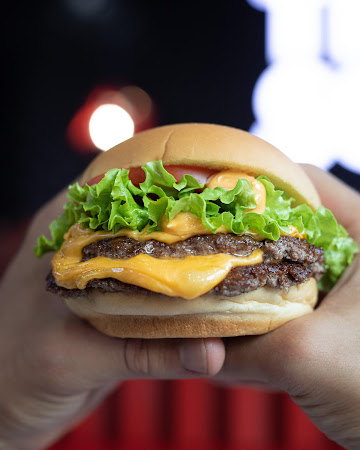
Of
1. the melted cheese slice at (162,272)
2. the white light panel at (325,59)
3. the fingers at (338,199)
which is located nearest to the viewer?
the melted cheese slice at (162,272)

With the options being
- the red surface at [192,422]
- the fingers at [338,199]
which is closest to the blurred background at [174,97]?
the red surface at [192,422]

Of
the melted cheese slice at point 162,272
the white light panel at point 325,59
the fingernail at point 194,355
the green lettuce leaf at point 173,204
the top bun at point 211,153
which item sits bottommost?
the fingernail at point 194,355

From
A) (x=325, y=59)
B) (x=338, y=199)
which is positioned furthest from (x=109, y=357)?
(x=325, y=59)

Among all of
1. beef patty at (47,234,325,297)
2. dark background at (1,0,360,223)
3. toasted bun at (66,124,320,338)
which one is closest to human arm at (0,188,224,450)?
toasted bun at (66,124,320,338)

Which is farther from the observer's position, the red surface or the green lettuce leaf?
the red surface

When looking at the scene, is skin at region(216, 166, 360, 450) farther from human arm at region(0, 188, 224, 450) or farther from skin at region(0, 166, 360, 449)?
human arm at region(0, 188, 224, 450)

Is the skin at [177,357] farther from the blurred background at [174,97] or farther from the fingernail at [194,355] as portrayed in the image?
the blurred background at [174,97]

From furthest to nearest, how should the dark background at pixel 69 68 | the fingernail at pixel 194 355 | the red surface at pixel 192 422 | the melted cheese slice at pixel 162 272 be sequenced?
the dark background at pixel 69 68 < the red surface at pixel 192 422 < the fingernail at pixel 194 355 < the melted cheese slice at pixel 162 272
